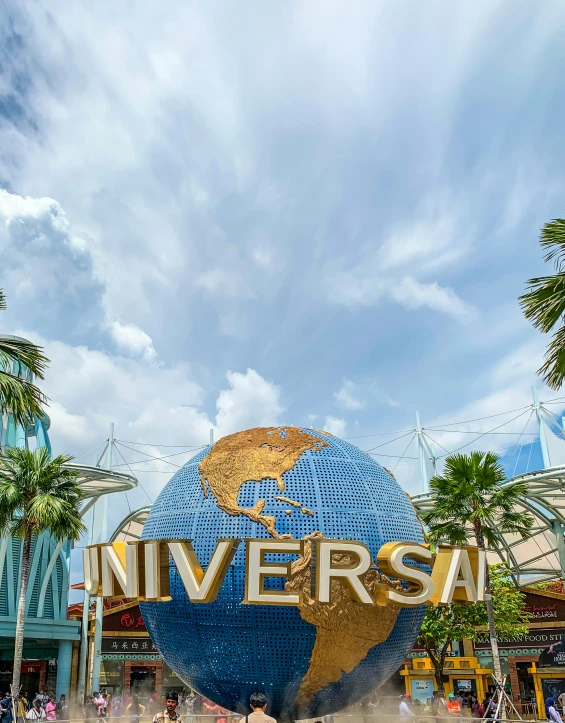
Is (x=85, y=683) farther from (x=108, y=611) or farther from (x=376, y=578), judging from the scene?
(x=376, y=578)

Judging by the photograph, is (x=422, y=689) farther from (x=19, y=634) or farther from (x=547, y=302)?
(x=547, y=302)

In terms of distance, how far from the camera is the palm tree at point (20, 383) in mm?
12219

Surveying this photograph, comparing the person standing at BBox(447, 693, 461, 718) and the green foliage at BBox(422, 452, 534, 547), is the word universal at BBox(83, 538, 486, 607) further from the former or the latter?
the person standing at BBox(447, 693, 461, 718)

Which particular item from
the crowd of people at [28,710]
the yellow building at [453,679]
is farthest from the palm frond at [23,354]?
the yellow building at [453,679]

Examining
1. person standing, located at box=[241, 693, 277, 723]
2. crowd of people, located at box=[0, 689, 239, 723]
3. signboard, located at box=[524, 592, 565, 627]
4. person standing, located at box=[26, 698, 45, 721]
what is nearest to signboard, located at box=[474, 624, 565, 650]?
signboard, located at box=[524, 592, 565, 627]

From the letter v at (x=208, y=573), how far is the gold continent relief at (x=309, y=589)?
71 centimetres

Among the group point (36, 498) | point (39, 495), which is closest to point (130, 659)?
point (39, 495)

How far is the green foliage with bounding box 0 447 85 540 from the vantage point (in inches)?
898

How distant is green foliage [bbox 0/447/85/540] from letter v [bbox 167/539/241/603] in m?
15.0

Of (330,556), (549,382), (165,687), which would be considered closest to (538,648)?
(165,687)

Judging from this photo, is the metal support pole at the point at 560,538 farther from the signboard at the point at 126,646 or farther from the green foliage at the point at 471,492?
the signboard at the point at 126,646

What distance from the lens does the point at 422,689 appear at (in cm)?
2884

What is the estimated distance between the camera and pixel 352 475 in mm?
10656

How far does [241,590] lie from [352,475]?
264 centimetres
